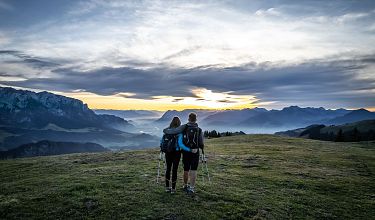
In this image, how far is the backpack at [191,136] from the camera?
1812 centimetres

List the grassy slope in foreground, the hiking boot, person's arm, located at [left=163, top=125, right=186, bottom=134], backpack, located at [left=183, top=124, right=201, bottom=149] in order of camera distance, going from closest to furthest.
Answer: the grassy slope in foreground < backpack, located at [left=183, top=124, right=201, bottom=149] < person's arm, located at [left=163, top=125, right=186, bottom=134] < the hiking boot

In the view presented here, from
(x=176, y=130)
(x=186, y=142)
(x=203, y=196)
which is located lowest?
(x=203, y=196)

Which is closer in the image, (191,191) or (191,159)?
(191,159)

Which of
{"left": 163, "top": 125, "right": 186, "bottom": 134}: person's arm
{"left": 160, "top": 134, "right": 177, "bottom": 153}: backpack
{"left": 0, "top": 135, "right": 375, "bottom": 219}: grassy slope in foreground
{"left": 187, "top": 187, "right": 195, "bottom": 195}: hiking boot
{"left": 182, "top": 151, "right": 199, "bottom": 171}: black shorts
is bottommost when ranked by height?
{"left": 0, "top": 135, "right": 375, "bottom": 219}: grassy slope in foreground

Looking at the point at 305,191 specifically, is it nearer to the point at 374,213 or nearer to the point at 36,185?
the point at 374,213

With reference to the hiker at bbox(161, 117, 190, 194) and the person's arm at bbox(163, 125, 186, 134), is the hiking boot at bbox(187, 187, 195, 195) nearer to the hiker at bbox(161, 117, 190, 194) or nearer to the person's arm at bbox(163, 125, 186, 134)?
the hiker at bbox(161, 117, 190, 194)

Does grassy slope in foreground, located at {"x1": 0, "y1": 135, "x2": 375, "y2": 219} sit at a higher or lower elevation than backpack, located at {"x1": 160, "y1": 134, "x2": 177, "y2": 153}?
lower

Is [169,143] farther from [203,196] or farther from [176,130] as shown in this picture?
[203,196]

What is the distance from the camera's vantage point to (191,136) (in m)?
18.3

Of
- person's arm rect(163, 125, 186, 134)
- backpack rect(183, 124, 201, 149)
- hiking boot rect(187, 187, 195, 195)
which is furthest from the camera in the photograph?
hiking boot rect(187, 187, 195, 195)

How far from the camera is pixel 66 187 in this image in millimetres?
21000

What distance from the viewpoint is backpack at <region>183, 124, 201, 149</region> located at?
1812 centimetres

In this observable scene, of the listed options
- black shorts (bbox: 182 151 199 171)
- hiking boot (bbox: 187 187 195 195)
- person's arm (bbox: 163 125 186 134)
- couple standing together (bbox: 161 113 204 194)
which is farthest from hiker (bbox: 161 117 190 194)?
hiking boot (bbox: 187 187 195 195)

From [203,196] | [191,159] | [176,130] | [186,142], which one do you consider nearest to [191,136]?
[186,142]
